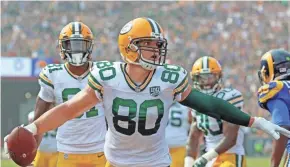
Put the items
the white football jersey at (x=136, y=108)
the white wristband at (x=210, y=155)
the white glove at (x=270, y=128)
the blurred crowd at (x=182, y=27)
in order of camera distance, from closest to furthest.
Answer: the white football jersey at (x=136, y=108)
the white glove at (x=270, y=128)
the white wristband at (x=210, y=155)
the blurred crowd at (x=182, y=27)

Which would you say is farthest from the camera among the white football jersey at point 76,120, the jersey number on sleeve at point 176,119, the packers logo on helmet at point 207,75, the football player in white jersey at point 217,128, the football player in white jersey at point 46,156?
the jersey number on sleeve at point 176,119

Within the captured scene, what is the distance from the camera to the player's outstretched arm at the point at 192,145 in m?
7.17

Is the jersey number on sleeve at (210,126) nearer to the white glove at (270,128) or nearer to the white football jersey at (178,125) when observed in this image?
the white football jersey at (178,125)

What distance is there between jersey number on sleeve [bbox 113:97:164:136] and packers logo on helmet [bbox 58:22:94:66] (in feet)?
5.81

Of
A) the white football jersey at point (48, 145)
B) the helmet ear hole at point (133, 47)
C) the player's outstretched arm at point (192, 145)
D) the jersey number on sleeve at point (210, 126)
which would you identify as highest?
A: the helmet ear hole at point (133, 47)

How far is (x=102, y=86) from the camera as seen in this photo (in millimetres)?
4445

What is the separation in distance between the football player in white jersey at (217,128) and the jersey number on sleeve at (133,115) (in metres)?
1.84

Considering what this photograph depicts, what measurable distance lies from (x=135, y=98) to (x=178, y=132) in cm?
366

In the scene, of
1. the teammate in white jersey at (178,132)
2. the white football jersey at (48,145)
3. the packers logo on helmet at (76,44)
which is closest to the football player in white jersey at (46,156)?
the white football jersey at (48,145)

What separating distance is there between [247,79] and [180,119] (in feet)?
54.3

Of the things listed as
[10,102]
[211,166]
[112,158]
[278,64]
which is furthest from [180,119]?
[10,102]

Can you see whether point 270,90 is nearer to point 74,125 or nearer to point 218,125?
point 218,125

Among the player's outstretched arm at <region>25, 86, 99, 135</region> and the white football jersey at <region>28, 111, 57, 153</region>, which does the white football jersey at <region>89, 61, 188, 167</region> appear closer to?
the player's outstretched arm at <region>25, 86, 99, 135</region>

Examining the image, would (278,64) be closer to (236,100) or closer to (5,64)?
(236,100)
